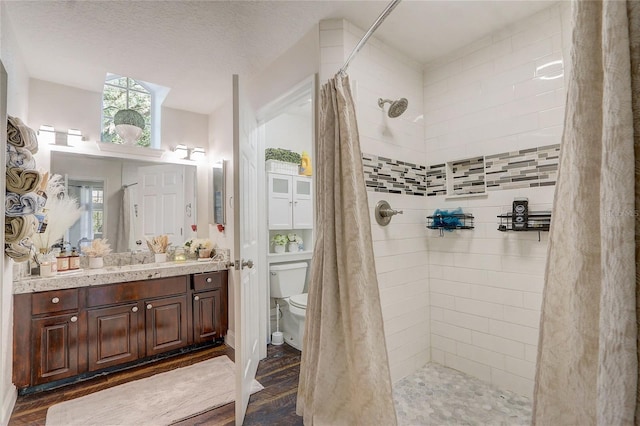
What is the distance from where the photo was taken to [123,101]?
292 centimetres

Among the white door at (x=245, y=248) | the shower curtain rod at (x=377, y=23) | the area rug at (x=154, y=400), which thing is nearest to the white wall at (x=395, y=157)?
the shower curtain rod at (x=377, y=23)

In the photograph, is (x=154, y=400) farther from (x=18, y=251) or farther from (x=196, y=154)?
(x=196, y=154)

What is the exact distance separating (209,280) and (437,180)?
87.4 inches

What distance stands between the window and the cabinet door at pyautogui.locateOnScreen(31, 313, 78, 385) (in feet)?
5.36

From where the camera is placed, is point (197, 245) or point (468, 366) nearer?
point (468, 366)

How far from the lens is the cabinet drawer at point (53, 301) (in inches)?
79.5

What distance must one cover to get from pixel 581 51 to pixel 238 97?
1.63 meters

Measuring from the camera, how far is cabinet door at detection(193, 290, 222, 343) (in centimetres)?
268

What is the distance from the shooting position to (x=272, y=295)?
9.50 ft

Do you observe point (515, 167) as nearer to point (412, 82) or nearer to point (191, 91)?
point (412, 82)

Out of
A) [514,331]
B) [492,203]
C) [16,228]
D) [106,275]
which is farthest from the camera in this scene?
[106,275]

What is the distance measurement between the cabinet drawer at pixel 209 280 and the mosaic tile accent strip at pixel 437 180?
206cm

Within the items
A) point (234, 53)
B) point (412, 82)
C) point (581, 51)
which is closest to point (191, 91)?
point (234, 53)

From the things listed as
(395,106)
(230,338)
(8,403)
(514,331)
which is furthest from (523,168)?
(8,403)
